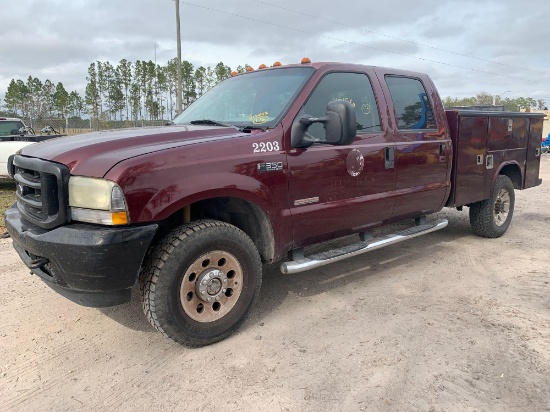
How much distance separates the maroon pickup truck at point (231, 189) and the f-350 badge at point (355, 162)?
15 mm

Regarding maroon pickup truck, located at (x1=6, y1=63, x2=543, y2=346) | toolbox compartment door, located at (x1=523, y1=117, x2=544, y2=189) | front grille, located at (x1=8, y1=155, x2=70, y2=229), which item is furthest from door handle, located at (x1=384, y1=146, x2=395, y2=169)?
toolbox compartment door, located at (x1=523, y1=117, x2=544, y2=189)

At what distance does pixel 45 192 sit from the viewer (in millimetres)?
2756

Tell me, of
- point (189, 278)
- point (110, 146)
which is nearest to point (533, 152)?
point (189, 278)

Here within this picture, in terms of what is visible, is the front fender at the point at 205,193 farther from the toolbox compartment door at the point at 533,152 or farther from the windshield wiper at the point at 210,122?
the toolbox compartment door at the point at 533,152

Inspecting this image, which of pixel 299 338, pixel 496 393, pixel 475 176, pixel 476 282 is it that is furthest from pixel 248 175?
pixel 475 176

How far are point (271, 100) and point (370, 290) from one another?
6.30ft

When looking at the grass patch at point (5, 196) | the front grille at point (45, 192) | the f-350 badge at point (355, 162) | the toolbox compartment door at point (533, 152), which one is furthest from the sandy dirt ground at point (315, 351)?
the grass patch at point (5, 196)

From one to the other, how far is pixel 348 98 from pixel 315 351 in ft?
7.31

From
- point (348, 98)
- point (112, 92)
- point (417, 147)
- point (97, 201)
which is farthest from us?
point (112, 92)

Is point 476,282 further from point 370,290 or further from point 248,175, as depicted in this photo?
point 248,175

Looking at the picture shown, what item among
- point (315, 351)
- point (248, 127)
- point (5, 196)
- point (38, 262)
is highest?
point (248, 127)

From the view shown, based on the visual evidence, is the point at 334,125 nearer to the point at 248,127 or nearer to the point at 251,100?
the point at 248,127

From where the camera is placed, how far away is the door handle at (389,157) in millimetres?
4133

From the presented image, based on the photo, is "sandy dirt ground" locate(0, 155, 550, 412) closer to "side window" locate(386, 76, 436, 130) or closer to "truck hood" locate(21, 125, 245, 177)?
"truck hood" locate(21, 125, 245, 177)
